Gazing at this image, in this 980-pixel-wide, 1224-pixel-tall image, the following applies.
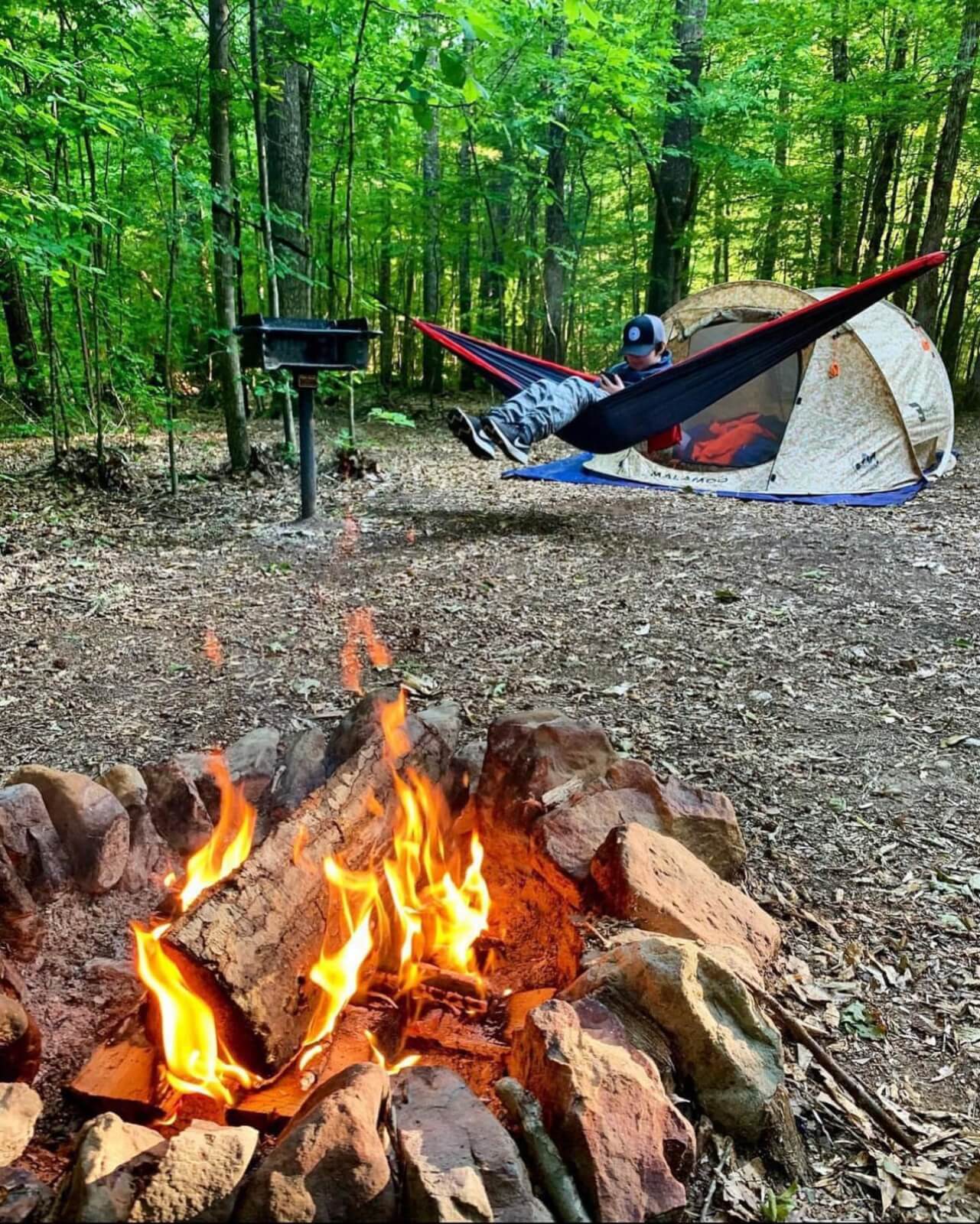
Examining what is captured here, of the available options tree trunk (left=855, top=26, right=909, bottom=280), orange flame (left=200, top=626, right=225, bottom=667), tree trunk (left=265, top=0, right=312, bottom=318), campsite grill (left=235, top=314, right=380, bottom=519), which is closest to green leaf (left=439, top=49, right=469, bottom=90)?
orange flame (left=200, top=626, right=225, bottom=667)

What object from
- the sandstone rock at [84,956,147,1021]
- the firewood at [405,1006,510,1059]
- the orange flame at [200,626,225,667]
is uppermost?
the firewood at [405,1006,510,1059]

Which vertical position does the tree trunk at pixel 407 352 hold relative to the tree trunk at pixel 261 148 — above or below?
below

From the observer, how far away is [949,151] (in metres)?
5.91

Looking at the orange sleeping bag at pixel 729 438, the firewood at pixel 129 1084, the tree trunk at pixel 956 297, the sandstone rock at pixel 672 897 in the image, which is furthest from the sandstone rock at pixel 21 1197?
the tree trunk at pixel 956 297

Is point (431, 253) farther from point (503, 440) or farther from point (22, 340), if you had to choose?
point (503, 440)

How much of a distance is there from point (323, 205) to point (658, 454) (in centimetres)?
588

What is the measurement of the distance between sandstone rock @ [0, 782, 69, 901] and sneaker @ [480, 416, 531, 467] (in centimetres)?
237

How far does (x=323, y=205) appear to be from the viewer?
358 inches

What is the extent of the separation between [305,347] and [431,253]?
6.23 m

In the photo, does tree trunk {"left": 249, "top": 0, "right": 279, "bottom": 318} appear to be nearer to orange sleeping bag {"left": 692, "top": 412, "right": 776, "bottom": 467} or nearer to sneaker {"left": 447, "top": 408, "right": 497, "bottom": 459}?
sneaker {"left": 447, "top": 408, "right": 497, "bottom": 459}

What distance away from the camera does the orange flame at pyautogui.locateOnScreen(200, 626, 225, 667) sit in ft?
8.34

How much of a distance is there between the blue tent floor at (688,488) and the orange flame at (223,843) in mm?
3858

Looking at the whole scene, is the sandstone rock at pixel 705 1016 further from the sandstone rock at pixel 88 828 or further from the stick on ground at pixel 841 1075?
the sandstone rock at pixel 88 828

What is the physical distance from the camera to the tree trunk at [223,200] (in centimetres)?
430
